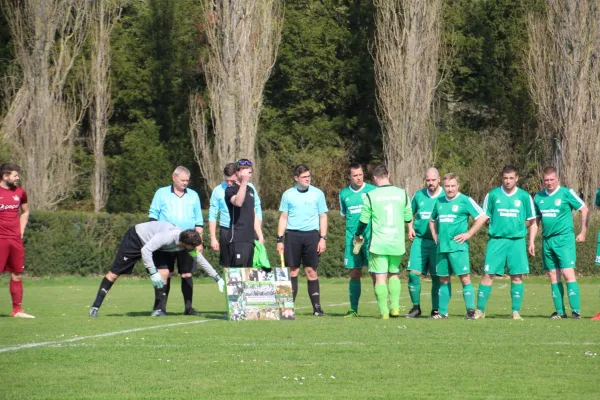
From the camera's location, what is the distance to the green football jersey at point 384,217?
46.7ft

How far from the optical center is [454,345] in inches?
424

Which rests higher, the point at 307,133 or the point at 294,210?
the point at 307,133

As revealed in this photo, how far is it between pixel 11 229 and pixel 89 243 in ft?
53.5

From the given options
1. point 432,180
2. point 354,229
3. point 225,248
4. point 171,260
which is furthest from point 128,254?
point 432,180

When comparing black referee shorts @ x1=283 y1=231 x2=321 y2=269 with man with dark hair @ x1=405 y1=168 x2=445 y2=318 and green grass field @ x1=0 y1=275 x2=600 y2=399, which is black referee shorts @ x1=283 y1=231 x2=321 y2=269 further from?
man with dark hair @ x1=405 y1=168 x2=445 y2=318

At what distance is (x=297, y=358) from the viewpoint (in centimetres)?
993

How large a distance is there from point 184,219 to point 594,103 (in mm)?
22916

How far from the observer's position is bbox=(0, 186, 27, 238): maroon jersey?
14820 millimetres

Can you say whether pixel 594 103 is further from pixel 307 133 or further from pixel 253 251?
pixel 253 251

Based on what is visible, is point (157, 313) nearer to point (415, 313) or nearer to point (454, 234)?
point (415, 313)

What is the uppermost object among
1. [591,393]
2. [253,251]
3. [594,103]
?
[594,103]

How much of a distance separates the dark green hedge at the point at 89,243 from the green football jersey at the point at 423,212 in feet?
48.7

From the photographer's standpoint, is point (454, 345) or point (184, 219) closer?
point (454, 345)

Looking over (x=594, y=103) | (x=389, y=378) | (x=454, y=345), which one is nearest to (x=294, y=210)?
(x=454, y=345)
